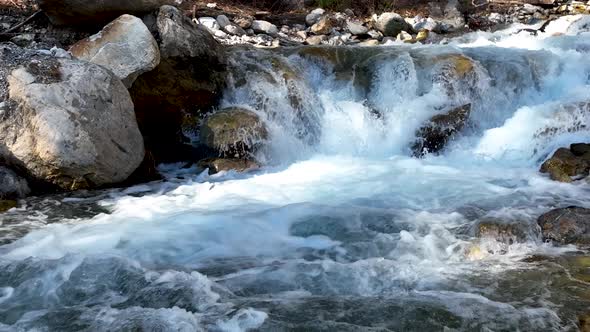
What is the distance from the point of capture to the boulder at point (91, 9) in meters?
8.02

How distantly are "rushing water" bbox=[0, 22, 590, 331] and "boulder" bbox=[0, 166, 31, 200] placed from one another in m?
0.20

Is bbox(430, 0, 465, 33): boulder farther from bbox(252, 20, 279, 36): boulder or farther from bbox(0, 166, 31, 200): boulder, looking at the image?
bbox(0, 166, 31, 200): boulder

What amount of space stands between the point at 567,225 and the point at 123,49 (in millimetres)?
5398

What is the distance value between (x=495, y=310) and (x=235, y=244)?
223cm

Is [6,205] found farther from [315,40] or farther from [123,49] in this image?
[315,40]

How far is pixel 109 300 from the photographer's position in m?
3.96

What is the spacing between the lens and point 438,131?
8.43 metres

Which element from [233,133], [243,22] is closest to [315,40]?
[243,22]

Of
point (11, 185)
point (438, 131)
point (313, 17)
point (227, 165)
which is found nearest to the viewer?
point (11, 185)

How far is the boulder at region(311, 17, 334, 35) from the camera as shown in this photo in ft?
45.3

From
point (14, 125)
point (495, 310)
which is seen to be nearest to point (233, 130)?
point (14, 125)

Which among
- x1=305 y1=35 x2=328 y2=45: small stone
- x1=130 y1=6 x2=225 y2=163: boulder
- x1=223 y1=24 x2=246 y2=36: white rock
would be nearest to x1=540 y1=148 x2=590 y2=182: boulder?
x1=130 y1=6 x2=225 y2=163: boulder

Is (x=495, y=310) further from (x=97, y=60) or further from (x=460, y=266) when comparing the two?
(x=97, y=60)

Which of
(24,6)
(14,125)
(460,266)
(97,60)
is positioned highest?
(24,6)
